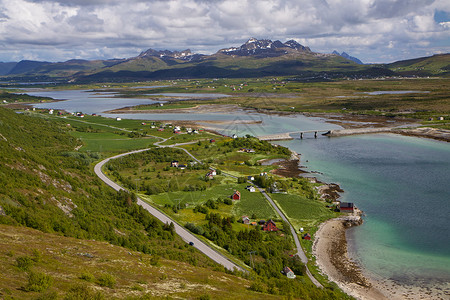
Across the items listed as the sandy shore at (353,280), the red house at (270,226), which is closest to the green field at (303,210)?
the red house at (270,226)

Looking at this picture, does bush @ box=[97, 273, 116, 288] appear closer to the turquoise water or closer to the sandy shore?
the sandy shore

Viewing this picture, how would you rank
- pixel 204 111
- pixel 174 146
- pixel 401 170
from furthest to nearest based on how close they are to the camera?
1. pixel 204 111
2. pixel 174 146
3. pixel 401 170

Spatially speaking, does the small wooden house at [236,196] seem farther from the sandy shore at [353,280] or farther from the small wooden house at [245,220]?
the sandy shore at [353,280]

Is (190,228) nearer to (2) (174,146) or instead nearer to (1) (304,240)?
(1) (304,240)

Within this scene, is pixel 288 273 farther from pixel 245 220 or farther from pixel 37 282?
pixel 37 282

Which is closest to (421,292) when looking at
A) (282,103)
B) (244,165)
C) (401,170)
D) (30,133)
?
(401,170)

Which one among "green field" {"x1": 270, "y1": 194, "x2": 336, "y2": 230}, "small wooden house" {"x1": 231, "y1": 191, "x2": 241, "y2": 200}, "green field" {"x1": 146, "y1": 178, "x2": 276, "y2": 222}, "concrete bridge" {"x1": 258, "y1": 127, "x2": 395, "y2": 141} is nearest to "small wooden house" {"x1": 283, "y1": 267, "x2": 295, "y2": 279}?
"green field" {"x1": 270, "y1": 194, "x2": 336, "y2": 230}
